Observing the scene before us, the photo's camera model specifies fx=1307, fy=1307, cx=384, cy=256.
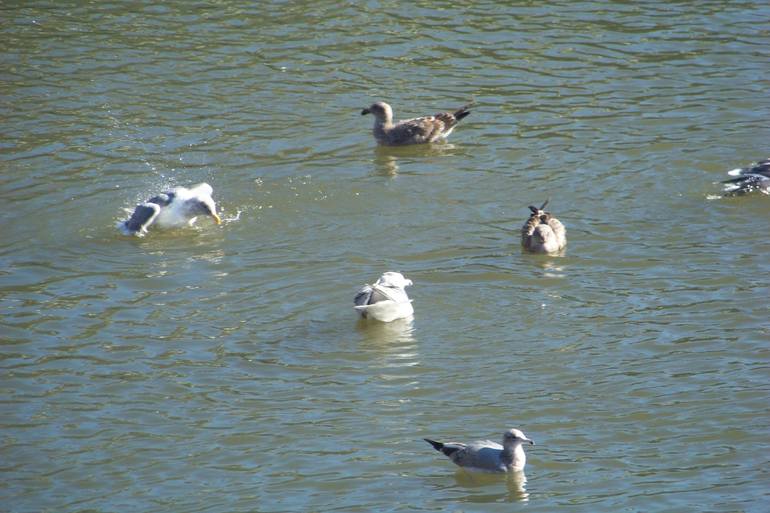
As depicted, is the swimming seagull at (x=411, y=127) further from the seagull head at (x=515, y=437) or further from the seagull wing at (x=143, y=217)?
the seagull head at (x=515, y=437)

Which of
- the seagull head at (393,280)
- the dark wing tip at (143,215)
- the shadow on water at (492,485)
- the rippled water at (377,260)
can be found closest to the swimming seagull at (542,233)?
the rippled water at (377,260)

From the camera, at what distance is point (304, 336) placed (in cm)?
1170

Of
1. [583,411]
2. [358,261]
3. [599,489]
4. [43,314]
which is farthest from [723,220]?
[43,314]

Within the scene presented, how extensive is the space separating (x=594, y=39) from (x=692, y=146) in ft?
14.6

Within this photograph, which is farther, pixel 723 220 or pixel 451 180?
pixel 451 180

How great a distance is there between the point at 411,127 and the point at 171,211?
422 centimetres

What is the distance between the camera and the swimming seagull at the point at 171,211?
1430 cm

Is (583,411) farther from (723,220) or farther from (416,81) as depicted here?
(416,81)

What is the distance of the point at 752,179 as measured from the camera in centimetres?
1471

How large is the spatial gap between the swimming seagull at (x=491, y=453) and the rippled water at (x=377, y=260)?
0.61 ft

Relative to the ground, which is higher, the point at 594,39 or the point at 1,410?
the point at 594,39

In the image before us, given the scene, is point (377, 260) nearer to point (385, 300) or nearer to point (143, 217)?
point (385, 300)

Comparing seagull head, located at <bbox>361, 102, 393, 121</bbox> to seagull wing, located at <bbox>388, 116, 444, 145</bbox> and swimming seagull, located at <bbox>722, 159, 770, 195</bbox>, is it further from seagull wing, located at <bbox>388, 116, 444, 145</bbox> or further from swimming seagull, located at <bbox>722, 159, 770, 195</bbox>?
swimming seagull, located at <bbox>722, 159, 770, 195</bbox>

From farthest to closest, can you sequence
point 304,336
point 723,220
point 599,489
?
A: point 723,220
point 304,336
point 599,489
